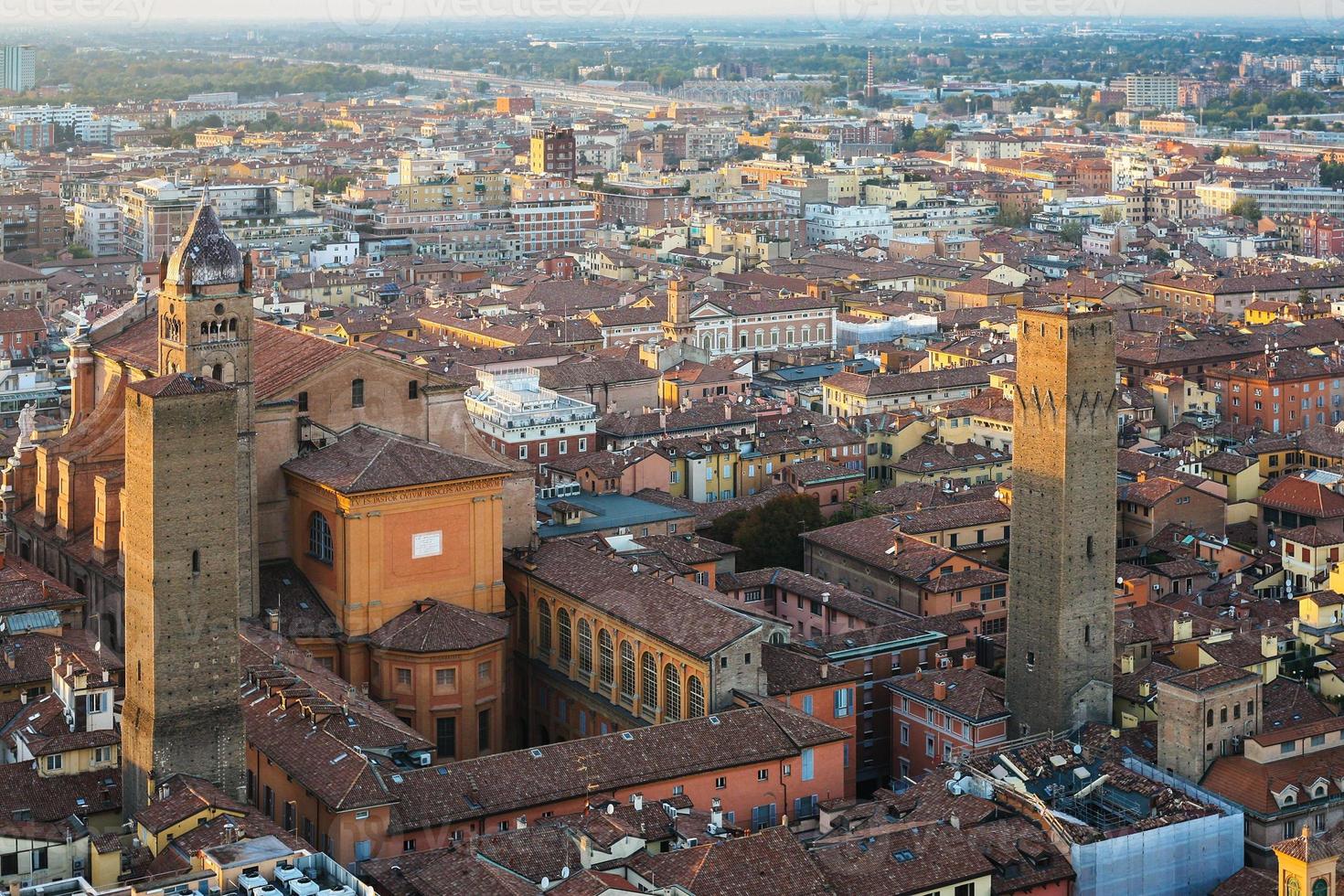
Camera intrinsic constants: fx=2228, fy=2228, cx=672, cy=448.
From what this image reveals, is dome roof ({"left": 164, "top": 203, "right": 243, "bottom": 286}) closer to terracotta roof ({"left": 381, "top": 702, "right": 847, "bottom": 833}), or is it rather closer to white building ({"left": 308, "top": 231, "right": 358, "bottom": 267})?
terracotta roof ({"left": 381, "top": 702, "right": 847, "bottom": 833})

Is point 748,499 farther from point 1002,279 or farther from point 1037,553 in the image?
point 1002,279

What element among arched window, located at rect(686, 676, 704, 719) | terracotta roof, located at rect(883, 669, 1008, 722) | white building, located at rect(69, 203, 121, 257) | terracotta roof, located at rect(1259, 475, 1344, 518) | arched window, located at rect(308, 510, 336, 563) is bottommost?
terracotta roof, located at rect(883, 669, 1008, 722)

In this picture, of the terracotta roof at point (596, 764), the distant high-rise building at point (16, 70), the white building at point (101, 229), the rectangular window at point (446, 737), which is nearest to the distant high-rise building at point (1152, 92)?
the distant high-rise building at point (16, 70)

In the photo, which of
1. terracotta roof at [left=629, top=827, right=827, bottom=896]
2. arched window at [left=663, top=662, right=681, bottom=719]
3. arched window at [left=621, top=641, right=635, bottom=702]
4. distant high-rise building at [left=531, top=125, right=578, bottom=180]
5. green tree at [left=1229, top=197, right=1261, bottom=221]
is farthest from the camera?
distant high-rise building at [left=531, top=125, right=578, bottom=180]

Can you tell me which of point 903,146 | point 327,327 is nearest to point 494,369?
point 327,327

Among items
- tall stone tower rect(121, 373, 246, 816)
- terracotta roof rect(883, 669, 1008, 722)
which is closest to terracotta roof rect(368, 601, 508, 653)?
tall stone tower rect(121, 373, 246, 816)

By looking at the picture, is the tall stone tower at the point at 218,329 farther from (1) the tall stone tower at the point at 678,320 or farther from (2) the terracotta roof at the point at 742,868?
(1) the tall stone tower at the point at 678,320
